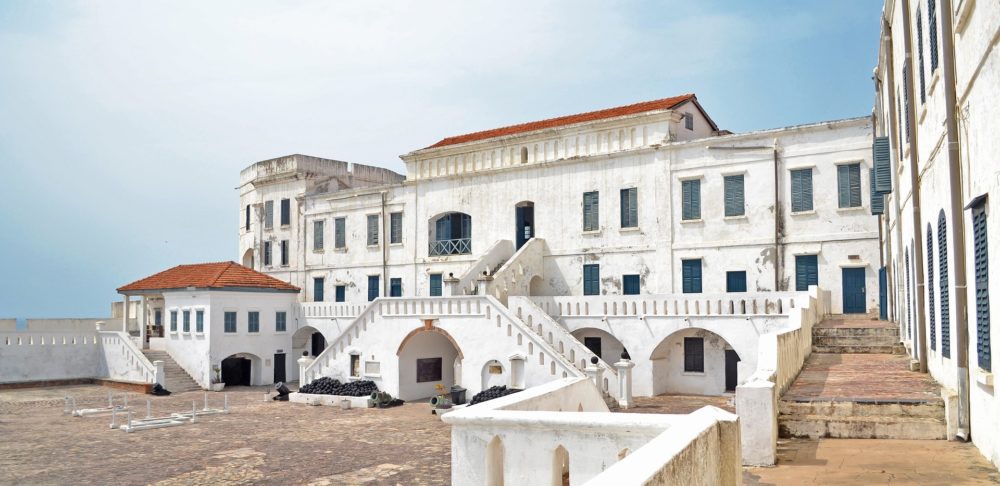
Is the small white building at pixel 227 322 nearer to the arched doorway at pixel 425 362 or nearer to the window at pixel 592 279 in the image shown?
the arched doorway at pixel 425 362

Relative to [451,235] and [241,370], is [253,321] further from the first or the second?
[451,235]

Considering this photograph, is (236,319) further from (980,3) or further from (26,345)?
(980,3)

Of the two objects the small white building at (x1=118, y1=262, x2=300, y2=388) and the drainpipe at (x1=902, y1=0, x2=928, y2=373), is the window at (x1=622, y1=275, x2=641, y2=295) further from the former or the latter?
the small white building at (x1=118, y1=262, x2=300, y2=388)

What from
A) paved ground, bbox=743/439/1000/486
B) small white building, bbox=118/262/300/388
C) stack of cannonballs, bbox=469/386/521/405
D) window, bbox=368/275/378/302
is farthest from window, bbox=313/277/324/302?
paved ground, bbox=743/439/1000/486

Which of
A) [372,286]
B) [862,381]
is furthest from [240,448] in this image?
[372,286]

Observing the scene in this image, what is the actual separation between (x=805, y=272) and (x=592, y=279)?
8140 mm

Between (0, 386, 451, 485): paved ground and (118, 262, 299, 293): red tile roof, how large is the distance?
309 inches

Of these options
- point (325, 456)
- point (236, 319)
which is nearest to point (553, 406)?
point (325, 456)

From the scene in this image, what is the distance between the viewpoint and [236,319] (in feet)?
114

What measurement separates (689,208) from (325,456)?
16343 mm

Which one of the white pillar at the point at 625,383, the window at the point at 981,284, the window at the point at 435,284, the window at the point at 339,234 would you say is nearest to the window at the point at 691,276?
the white pillar at the point at 625,383

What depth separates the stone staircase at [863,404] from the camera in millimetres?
9844

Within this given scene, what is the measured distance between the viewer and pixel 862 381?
12.6m

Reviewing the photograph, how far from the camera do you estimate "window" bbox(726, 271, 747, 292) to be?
27542 millimetres
